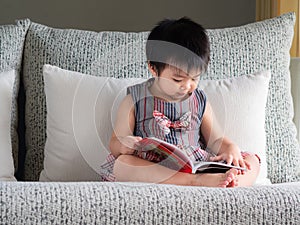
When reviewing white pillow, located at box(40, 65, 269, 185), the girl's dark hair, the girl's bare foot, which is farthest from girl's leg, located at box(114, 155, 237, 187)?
the girl's dark hair

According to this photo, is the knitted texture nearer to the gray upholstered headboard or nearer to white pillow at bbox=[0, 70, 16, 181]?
white pillow at bbox=[0, 70, 16, 181]

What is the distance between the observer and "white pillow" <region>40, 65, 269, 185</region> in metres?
1.92

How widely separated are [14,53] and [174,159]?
0.74 m

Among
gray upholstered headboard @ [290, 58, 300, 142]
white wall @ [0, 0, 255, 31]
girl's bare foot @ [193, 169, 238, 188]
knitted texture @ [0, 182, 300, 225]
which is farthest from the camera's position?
white wall @ [0, 0, 255, 31]

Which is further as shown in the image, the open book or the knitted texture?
the open book

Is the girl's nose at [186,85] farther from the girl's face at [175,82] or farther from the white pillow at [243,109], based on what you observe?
the white pillow at [243,109]

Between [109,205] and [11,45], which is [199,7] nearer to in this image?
[11,45]

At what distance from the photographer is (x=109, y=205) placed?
1302 millimetres

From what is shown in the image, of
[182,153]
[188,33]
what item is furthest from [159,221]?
[188,33]

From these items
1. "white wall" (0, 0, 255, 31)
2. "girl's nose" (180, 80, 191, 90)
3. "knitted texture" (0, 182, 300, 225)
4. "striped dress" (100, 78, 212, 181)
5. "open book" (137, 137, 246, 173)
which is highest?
"white wall" (0, 0, 255, 31)

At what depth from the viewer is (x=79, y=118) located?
1.94 metres

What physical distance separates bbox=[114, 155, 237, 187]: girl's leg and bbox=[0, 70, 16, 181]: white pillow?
1.19ft

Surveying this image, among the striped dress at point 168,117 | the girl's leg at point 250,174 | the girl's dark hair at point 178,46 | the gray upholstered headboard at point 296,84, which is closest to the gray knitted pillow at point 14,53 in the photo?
the striped dress at point 168,117

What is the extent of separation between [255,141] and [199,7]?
3.86 ft
